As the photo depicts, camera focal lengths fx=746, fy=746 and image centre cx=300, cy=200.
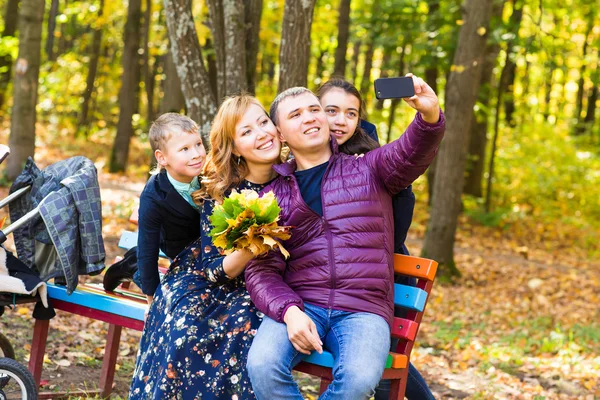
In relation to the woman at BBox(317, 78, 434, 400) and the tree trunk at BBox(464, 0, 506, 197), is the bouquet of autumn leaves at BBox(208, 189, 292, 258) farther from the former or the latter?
the tree trunk at BBox(464, 0, 506, 197)

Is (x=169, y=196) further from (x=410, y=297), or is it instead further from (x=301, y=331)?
(x=410, y=297)

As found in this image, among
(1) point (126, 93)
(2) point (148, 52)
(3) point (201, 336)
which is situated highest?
(2) point (148, 52)

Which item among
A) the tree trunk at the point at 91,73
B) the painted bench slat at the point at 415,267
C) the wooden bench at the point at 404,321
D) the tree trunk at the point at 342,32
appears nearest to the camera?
the wooden bench at the point at 404,321

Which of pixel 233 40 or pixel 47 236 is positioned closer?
pixel 47 236

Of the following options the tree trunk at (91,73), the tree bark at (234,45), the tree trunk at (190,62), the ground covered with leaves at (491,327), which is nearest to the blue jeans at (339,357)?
the ground covered with leaves at (491,327)

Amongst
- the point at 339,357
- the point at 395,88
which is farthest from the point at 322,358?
the point at 395,88

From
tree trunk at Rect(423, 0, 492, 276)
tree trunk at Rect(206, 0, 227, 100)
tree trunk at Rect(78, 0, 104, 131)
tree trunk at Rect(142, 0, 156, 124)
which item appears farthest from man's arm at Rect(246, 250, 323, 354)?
tree trunk at Rect(78, 0, 104, 131)

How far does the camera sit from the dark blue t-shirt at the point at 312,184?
3.68 m

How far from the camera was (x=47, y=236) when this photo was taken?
4.66 metres

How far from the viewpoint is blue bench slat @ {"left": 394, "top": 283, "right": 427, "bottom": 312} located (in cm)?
394

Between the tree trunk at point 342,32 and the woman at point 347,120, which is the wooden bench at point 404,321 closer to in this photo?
the woman at point 347,120

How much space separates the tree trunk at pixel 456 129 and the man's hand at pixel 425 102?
6951 mm

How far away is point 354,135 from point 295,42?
2.72 m

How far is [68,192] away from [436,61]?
1059 centimetres
